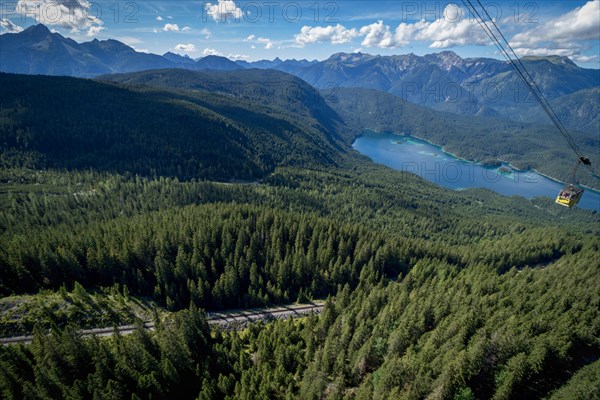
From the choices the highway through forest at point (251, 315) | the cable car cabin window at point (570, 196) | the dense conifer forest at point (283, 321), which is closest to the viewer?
the cable car cabin window at point (570, 196)

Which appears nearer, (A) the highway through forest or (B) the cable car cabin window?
(B) the cable car cabin window

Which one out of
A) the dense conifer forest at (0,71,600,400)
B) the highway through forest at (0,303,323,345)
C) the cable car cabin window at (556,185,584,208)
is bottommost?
the highway through forest at (0,303,323,345)

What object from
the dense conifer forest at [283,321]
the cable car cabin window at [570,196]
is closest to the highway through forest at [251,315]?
the dense conifer forest at [283,321]

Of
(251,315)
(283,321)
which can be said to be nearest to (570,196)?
(283,321)

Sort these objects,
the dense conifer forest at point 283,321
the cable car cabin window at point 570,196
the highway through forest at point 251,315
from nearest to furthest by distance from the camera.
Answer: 1. the cable car cabin window at point 570,196
2. the dense conifer forest at point 283,321
3. the highway through forest at point 251,315

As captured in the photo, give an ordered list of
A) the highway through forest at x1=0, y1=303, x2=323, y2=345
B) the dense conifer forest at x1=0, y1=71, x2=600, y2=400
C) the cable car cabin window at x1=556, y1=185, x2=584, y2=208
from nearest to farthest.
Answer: the cable car cabin window at x1=556, y1=185, x2=584, y2=208, the dense conifer forest at x1=0, y1=71, x2=600, y2=400, the highway through forest at x1=0, y1=303, x2=323, y2=345

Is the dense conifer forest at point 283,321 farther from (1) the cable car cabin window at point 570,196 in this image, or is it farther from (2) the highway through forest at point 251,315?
(1) the cable car cabin window at point 570,196

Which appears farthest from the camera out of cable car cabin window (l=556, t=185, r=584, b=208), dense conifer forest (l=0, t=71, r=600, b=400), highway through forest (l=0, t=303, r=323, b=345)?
highway through forest (l=0, t=303, r=323, b=345)

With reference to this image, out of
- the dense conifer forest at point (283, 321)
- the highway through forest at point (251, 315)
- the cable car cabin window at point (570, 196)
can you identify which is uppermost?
the cable car cabin window at point (570, 196)

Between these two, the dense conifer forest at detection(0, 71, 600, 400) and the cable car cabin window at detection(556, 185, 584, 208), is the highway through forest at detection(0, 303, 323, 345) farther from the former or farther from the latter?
the cable car cabin window at detection(556, 185, 584, 208)

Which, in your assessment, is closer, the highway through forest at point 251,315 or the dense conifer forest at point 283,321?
the dense conifer forest at point 283,321

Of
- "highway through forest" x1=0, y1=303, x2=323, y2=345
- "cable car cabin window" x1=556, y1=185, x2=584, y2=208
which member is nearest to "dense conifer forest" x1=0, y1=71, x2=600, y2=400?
"highway through forest" x1=0, y1=303, x2=323, y2=345

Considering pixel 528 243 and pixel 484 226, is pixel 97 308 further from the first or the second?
pixel 484 226

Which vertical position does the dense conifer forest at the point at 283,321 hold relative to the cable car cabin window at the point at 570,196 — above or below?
below
